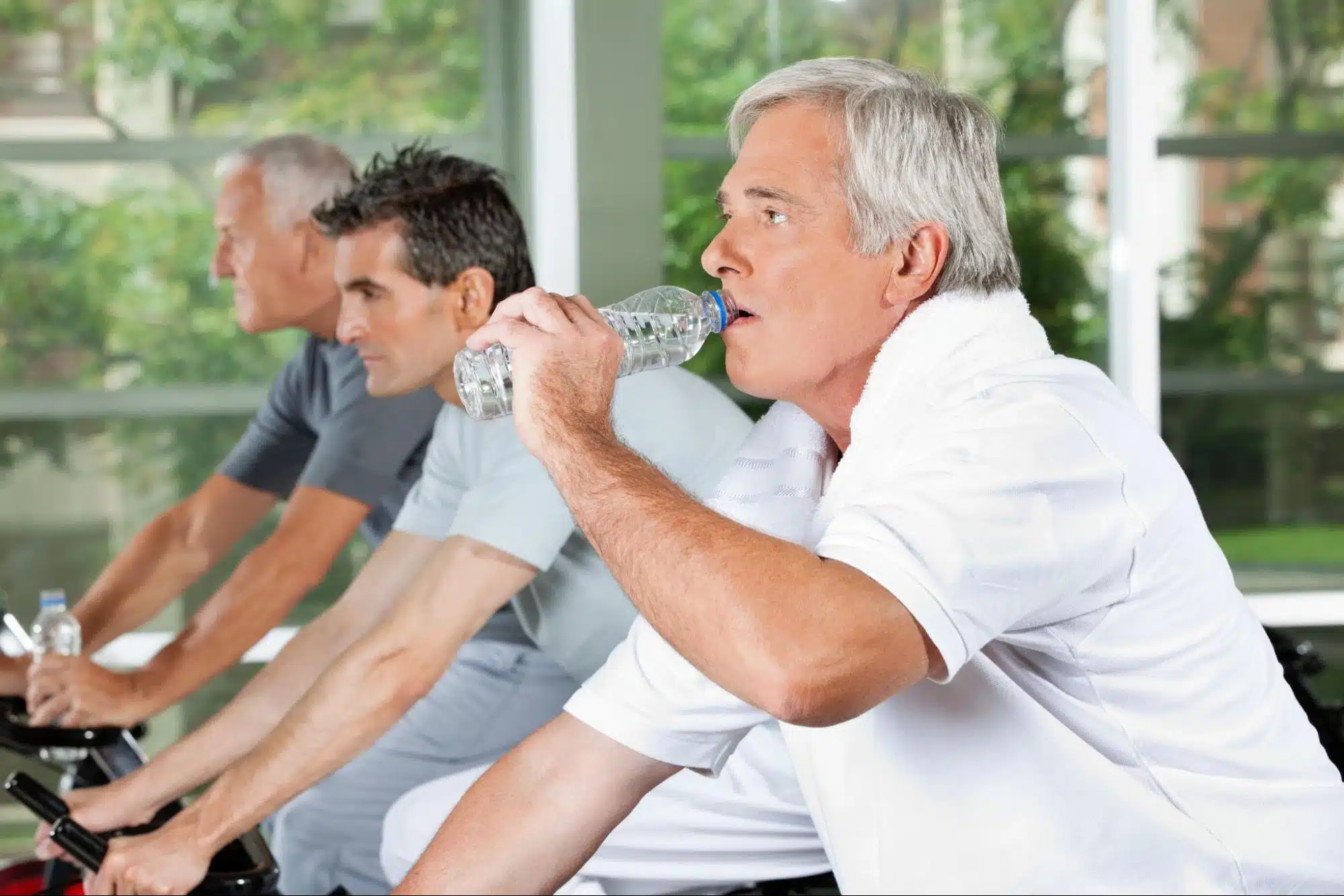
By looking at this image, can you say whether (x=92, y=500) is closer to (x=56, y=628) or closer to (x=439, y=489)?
(x=56, y=628)

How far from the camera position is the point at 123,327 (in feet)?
11.9

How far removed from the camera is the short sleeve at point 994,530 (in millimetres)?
1085

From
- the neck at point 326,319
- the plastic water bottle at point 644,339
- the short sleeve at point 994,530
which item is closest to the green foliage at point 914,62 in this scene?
the neck at point 326,319

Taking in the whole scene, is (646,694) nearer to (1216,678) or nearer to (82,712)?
(1216,678)

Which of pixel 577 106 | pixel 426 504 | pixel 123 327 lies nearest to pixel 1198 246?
pixel 577 106

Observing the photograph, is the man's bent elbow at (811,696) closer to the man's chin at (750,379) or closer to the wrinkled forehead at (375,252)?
the man's chin at (750,379)

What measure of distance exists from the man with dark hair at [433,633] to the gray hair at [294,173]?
35 centimetres

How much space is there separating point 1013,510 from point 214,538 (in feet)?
6.51

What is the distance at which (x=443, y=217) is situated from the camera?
2238mm

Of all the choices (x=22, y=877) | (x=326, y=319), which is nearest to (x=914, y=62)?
(x=326, y=319)

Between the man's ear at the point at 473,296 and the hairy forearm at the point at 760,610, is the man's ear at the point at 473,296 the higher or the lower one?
the higher one

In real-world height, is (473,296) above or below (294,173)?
below

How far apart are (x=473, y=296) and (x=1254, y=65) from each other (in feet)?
8.31

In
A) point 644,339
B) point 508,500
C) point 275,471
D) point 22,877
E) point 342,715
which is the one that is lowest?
point 22,877
